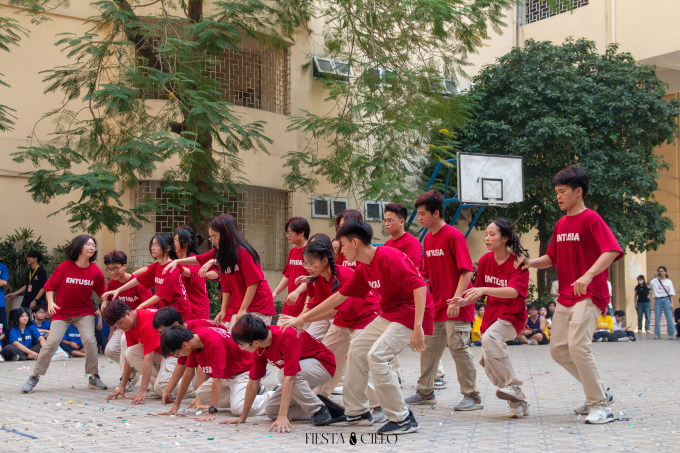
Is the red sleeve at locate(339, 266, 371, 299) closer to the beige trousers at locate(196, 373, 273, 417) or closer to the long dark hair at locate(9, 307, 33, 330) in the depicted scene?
the beige trousers at locate(196, 373, 273, 417)

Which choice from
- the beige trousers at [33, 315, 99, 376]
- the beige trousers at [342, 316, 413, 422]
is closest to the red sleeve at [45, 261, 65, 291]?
the beige trousers at [33, 315, 99, 376]

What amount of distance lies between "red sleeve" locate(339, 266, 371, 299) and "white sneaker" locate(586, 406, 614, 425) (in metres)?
1.89

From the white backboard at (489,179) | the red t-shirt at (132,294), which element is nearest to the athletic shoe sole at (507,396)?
the red t-shirt at (132,294)

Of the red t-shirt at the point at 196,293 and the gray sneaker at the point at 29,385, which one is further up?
the red t-shirt at the point at 196,293

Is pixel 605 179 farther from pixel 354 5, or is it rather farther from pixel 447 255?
pixel 447 255

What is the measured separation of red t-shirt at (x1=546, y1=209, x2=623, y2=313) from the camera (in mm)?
5129

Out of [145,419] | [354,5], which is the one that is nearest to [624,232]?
[354,5]

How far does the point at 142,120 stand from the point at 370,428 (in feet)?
21.9

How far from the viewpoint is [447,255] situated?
5.80 m

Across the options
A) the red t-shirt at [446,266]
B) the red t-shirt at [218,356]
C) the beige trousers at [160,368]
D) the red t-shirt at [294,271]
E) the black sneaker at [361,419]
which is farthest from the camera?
the red t-shirt at [294,271]

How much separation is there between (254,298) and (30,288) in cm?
675

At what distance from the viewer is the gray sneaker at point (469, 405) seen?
5.78 metres

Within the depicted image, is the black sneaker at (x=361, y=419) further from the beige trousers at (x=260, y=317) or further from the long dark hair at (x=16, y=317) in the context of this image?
the long dark hair at (x=16, y=317)

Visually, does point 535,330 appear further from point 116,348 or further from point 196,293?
point 116,348
